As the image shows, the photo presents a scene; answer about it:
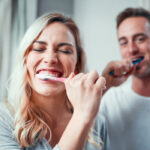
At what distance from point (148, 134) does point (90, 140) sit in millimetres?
208

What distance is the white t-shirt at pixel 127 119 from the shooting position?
0.66 m

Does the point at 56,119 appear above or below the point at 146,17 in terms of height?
below

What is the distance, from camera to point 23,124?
51 cm

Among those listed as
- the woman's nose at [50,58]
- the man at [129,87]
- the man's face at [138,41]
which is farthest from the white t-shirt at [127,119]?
the woman's nose at [50,58]

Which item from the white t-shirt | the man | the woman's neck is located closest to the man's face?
the man

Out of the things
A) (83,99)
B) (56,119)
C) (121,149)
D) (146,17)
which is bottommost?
(121,149)

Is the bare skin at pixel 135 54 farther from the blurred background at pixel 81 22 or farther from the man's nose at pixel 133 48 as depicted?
the blurred background at pixel 81 22

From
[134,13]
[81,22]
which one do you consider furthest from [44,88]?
[81,22]

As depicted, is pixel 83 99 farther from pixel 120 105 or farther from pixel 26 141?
pixel 120 105

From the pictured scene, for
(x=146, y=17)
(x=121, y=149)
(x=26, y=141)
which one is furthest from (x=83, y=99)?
(x=146, y=17)

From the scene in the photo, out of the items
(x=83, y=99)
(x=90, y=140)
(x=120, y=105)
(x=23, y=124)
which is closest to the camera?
(x=83, y=99)

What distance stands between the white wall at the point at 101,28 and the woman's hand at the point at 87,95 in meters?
0.51

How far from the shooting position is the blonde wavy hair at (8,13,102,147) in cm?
51

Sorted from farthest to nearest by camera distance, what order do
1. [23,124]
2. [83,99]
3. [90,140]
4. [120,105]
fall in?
[120,105] → [90,140] → [23,124] → [83,99]
